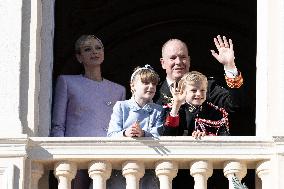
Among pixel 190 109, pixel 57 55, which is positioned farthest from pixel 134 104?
pixel 57 55

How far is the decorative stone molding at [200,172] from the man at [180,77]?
242 millimetres

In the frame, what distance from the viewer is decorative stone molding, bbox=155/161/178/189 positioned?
51.9 ft

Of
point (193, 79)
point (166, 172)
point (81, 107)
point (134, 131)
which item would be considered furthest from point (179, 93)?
point (81, 107)

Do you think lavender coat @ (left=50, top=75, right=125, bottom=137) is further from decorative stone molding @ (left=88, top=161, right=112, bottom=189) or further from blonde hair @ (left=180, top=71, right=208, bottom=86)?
blonde hair @ (left=180, top=71, right=208, bottom=86)

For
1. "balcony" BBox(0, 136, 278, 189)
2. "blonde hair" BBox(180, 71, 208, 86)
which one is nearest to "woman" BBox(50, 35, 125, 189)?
"balcony" BBox(0, 136, 278, 189)

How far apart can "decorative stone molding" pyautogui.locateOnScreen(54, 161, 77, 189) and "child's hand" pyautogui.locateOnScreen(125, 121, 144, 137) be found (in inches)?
20.8

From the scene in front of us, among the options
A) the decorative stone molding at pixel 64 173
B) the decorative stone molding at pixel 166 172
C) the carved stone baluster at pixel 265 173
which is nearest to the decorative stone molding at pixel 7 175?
the decorative stone molding at pixel 64 173

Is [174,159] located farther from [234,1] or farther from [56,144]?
[234,1]

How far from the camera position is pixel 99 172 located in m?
15.9

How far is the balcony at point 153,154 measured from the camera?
51.9 ft

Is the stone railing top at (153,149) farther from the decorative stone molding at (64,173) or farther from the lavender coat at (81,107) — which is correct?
A: the lavender coat at (81,107)

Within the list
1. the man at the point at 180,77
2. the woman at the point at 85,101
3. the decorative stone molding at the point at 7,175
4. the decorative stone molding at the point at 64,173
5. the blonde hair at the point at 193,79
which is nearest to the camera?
the decorative stone molding at the point at 7,175

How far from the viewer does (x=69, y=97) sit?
16578mm

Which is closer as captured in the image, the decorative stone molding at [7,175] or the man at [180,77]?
the decorative stone molding at [7,175]
